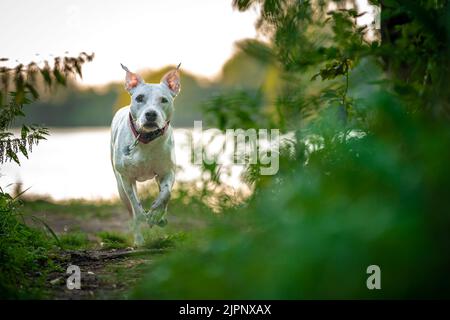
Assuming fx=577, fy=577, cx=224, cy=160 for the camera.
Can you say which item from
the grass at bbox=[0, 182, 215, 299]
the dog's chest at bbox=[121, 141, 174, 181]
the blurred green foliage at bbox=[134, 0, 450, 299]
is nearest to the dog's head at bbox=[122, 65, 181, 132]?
the dog's chest at bbox=[121, 141, 174, 181]

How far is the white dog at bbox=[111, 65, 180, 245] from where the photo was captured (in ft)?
19.8

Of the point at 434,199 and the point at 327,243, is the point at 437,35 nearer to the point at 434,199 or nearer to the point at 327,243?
the point at 434,199

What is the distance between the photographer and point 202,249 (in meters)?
2.80

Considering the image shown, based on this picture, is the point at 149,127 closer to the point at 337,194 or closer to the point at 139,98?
the point at 139,98

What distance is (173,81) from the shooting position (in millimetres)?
6574

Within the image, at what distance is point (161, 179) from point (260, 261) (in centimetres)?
425

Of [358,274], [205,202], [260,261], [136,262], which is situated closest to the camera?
[358,274]

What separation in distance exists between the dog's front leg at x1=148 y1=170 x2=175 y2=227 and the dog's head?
0.66 m

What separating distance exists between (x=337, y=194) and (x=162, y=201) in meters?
3.95

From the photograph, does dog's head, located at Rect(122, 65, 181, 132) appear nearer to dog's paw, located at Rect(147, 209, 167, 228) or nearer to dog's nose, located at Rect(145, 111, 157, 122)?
dog's nose, located at Rect(145, 111, 157, 122)

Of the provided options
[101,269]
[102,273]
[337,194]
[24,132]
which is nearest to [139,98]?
[24,132]

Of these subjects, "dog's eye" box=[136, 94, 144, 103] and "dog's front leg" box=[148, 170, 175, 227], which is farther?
"dog's eye" box=[136, 94, 144, 103]
